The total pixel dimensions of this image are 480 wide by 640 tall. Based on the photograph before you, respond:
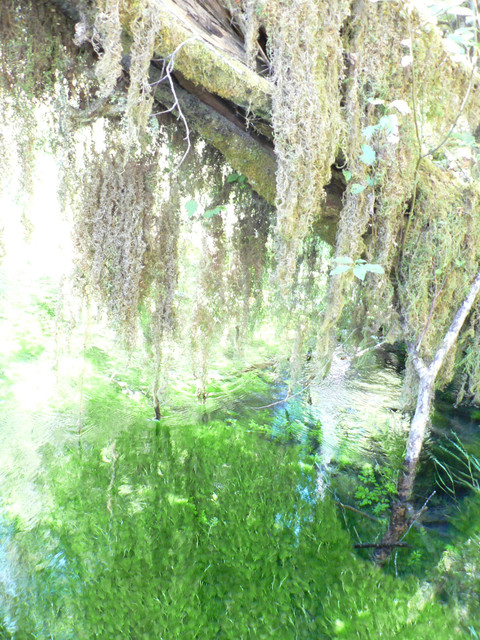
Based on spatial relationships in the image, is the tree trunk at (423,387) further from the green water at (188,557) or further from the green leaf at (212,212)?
the green leaf at (212,212)

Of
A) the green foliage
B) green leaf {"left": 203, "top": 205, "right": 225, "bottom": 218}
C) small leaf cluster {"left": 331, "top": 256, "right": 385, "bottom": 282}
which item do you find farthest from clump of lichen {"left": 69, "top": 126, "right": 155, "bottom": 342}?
the green foliage

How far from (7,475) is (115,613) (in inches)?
59.1

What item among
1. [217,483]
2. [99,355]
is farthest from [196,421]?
[99,355]

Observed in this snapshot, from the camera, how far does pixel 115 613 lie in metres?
2.68

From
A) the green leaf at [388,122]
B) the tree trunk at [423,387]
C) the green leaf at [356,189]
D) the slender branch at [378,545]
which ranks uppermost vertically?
the green leaf at [388,122]

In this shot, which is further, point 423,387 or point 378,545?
point 378,545

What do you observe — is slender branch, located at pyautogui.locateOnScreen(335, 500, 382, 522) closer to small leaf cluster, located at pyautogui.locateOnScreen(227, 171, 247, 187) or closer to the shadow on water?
the shadow on water

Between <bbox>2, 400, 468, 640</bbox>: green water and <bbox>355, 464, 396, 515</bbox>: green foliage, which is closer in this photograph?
<bbox>2, 400, 468, 640</bbox>: green water

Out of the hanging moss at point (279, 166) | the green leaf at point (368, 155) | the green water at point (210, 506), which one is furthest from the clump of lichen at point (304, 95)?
the green water at point (210, 506)

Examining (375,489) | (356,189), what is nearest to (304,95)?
(356,189)

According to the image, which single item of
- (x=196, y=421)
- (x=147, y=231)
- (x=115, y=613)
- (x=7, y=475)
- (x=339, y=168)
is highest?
(x=339, y=168)

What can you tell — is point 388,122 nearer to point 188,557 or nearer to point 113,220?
point 113,220

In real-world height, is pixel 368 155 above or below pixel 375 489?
above

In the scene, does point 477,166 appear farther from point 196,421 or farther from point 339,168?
point 196,421
